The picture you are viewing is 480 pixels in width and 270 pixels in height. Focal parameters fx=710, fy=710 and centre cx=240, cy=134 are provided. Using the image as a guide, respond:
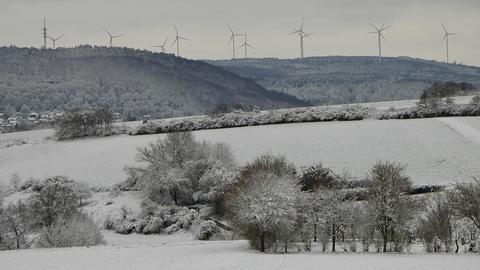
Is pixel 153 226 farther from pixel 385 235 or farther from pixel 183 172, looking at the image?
pixel 385 235

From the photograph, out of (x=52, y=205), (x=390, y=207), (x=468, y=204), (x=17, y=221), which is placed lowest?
(x=17, y=221)

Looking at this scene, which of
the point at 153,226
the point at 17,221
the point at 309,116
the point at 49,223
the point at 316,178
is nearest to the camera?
the point at 17,221

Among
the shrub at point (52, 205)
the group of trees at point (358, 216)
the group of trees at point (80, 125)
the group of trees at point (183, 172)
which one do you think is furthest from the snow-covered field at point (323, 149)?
the group of trees at point (358, 216)

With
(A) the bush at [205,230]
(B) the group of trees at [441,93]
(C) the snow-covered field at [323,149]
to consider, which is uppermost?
(B) the group of trees at [441,93]

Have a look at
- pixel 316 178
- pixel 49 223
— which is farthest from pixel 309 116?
pixel 49 223

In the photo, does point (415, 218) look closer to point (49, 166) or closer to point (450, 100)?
point (49, 166)

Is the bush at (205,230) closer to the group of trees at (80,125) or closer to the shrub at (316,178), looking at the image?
the shrub at (316,178)

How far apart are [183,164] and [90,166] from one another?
19.9 m

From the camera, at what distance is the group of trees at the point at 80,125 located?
399 ft

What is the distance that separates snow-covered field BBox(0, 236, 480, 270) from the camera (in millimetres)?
42344

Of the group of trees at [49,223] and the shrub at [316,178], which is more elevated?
the shrub at [316,178]

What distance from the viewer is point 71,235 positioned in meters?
57.5

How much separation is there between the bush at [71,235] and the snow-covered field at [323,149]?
27.2 metres

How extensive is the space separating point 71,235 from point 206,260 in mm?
16740
